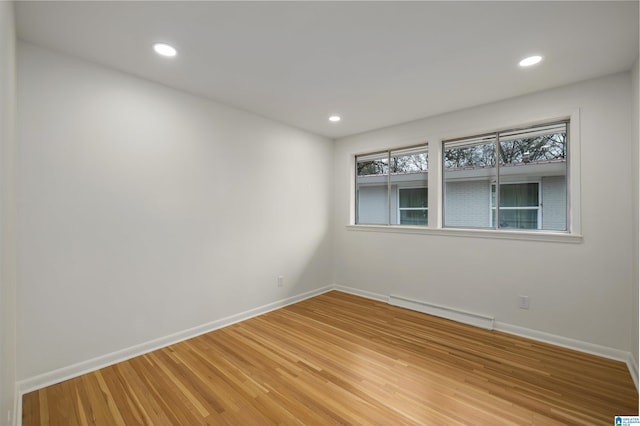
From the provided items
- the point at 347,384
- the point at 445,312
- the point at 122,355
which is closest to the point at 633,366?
the point at 445,312

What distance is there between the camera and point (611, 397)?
6.64ft

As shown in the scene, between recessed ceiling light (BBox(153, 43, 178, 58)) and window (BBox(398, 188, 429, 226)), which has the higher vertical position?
Answer: recessed ceiling light (BBox(153, 43, 178, 58))

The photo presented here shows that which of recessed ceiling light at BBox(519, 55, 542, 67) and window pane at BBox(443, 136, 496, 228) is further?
window pane at BBox(443, 136, 496, 228)

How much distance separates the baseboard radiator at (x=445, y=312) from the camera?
3.23 m

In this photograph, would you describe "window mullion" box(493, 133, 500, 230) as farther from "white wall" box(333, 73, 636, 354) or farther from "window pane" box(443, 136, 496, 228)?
"white wall" box(333, 73, 636, 354)

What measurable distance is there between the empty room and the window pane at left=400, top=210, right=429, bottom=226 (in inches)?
3.4

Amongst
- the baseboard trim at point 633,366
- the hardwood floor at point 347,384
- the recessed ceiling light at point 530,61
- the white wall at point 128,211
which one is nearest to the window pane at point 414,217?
the hardwood floor at point 347,384

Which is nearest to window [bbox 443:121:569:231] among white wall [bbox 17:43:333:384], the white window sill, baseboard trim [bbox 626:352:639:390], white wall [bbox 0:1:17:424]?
the white window sill

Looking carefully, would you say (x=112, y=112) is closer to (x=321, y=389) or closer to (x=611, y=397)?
(x=321, y=389)

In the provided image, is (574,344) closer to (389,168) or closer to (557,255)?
(557,255)

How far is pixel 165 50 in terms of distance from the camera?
220cm

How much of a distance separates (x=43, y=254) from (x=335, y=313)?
2950 millimetres

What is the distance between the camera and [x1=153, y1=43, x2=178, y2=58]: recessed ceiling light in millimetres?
2130

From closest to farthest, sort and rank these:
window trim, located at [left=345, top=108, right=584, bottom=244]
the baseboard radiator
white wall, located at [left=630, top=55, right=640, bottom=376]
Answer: white wall, located at [left=630, top=55, right=640, bottom=376], window trim, located at [left=345, top=108, right=584, bottom=244], the baseboard radiator
